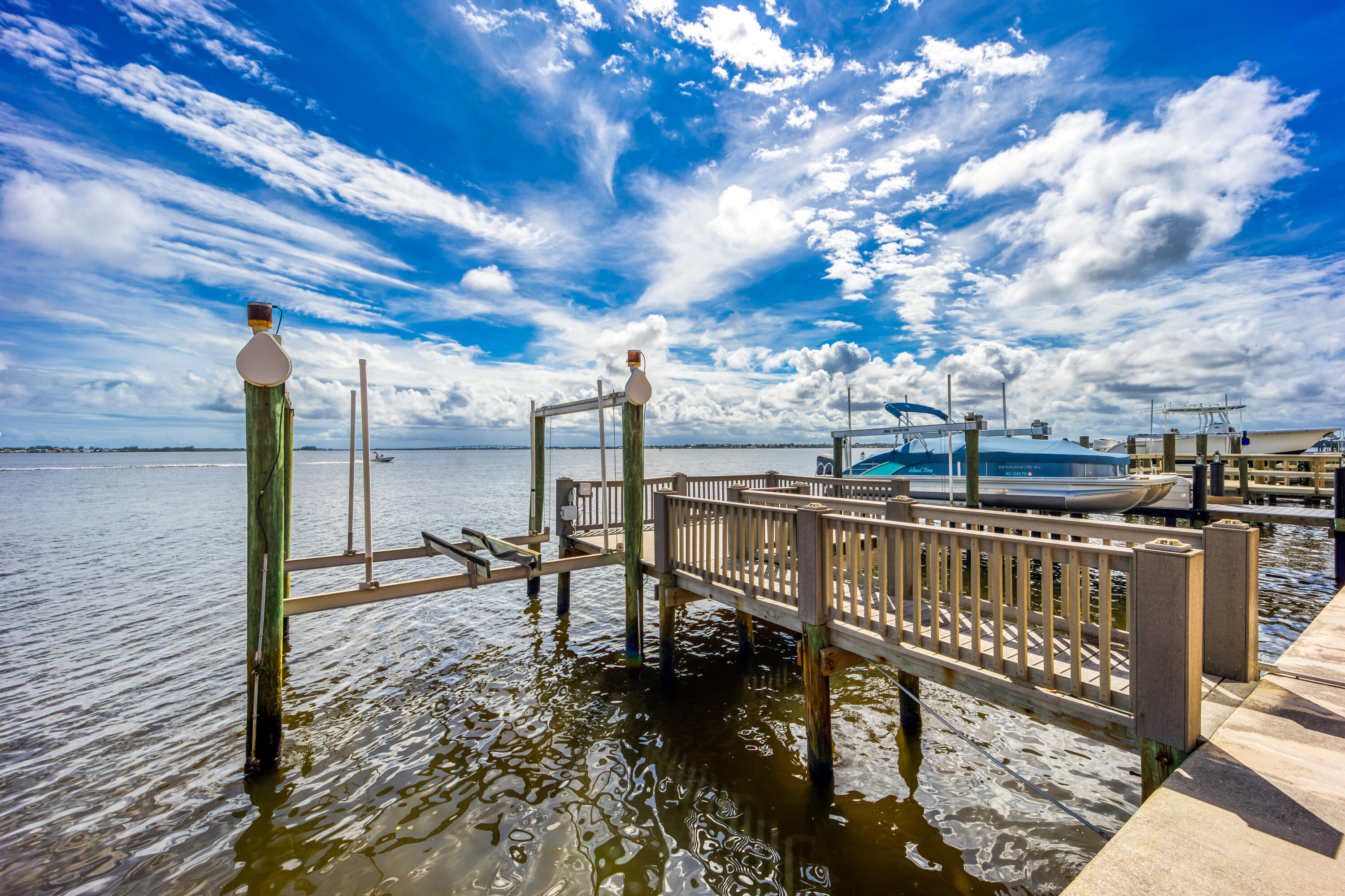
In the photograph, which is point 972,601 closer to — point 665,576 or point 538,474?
point 665,576

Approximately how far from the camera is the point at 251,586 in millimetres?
5660

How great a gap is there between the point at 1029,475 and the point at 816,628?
47.1ft

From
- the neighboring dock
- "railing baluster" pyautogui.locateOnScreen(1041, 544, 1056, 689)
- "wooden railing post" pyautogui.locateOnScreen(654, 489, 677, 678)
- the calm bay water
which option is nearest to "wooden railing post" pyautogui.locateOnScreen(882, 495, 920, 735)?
the calm bay water

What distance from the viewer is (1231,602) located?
4109mm

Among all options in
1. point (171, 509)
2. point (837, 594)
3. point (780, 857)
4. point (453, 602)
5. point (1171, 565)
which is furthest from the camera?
point (171, 509)

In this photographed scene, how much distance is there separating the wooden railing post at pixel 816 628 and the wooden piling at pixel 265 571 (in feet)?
17.5

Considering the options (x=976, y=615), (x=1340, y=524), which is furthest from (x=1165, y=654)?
(x=1340, y=524)

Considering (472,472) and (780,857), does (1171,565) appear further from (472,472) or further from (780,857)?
(472,472)

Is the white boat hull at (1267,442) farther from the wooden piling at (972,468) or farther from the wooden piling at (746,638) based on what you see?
the wooden piling at (746,638)

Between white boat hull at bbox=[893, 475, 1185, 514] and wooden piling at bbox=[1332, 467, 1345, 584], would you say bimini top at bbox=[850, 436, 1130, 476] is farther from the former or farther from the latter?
wooden piling at bbox=[1332, 467, 1345, 584]

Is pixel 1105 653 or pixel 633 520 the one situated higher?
pixel 633 520

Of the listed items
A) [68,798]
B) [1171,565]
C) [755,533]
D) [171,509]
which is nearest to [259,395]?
[68,798]

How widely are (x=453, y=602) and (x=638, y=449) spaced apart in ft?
22.3

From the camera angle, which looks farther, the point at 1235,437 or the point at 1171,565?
the point at 1235,437
